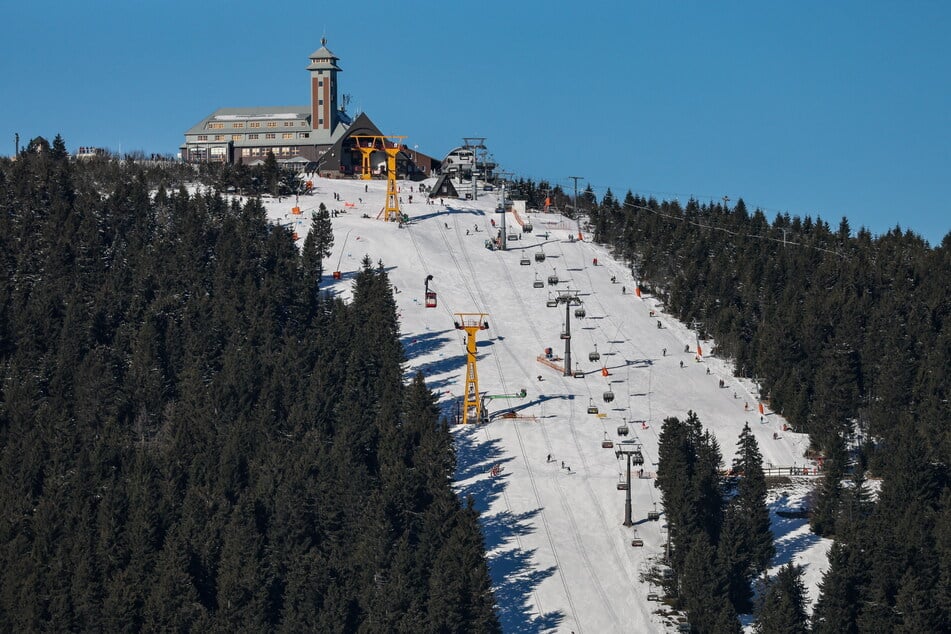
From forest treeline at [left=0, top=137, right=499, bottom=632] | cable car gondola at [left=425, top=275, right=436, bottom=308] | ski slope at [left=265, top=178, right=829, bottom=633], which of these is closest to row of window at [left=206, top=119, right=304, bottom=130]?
ski slope at [left=265, top=178, right=829, bottom=633]

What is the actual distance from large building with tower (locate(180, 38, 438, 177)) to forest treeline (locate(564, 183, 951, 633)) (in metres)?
31.1

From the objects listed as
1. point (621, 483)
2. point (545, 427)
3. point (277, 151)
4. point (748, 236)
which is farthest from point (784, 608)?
point (277, 151)

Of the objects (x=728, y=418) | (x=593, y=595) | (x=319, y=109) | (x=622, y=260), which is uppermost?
(x=319, y=109)

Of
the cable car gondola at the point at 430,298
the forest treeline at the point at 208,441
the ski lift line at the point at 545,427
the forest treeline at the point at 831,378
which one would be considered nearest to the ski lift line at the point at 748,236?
the forest treeline at the point at 831,378

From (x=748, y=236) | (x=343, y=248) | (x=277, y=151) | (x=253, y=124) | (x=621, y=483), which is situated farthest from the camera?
(x=253, y=124)

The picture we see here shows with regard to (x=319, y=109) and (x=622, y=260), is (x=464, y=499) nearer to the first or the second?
(x=622, y=260)

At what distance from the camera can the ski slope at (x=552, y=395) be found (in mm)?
77375

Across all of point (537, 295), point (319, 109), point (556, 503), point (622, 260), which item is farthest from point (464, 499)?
point (319, 109)

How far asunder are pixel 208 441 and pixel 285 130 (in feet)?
294

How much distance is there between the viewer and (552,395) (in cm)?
9625

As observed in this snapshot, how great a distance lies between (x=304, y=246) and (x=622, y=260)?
84.3 ft

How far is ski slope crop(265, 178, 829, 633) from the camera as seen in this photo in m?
77.4

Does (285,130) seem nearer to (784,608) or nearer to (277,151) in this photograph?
(277,151)

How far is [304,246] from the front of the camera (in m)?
113
